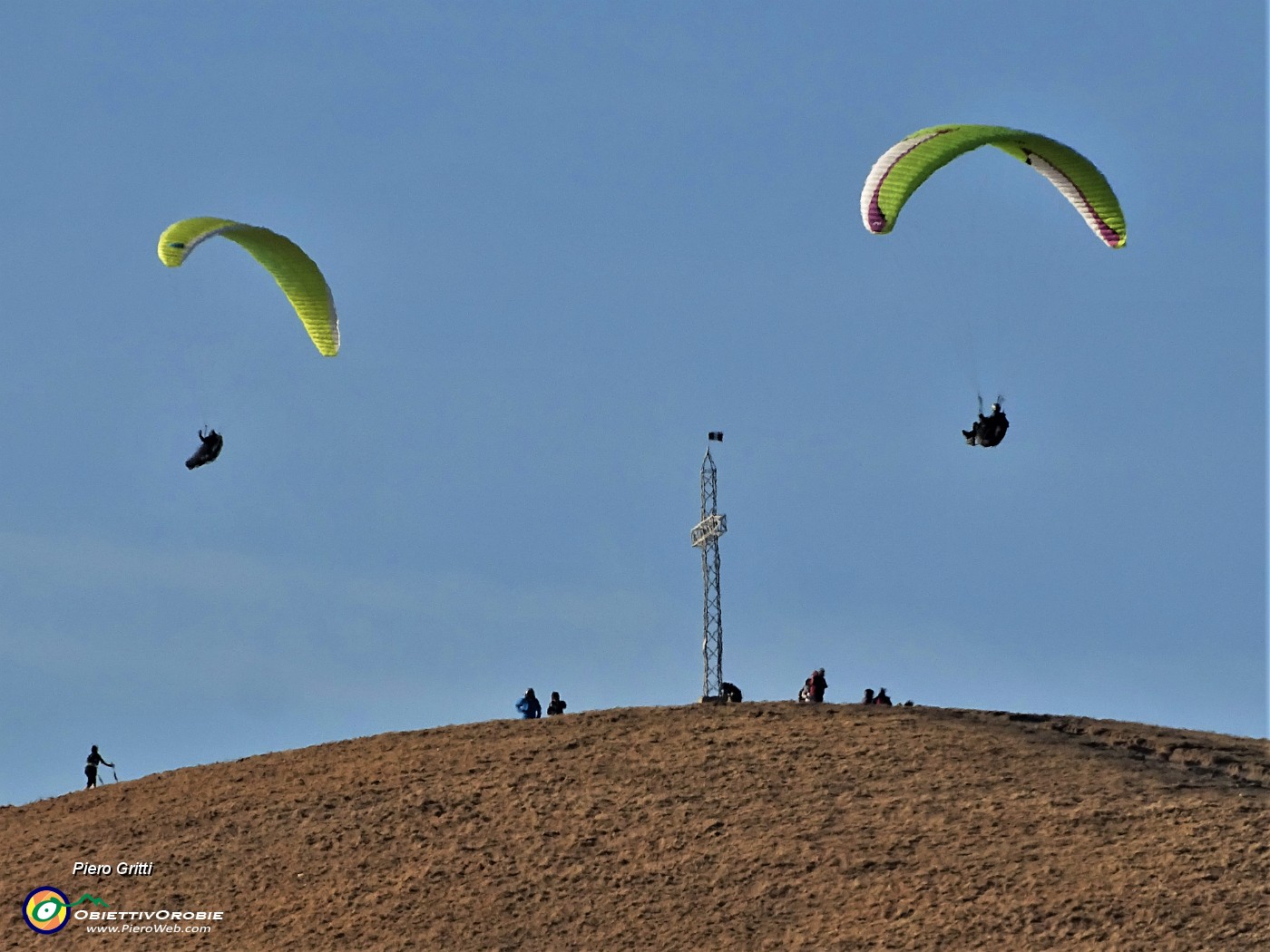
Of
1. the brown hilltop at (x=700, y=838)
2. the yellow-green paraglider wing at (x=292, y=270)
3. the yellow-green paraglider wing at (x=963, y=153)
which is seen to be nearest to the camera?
the brown hilltop at (x=700, y=838)

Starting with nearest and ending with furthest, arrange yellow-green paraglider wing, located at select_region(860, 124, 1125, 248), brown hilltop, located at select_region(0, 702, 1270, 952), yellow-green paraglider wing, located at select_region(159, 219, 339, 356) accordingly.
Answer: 1. brown hilltop, located at select_region(0, 702, 1270, 952)
2. yellow-green paraglider wing, located at select_region(860, 124, 1125, 248)
3. yellow-green paraglider wing, located at select_region(159, 219, 339, 356)

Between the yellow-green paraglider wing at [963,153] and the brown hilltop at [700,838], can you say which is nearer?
the brown hilltop at [700,838]

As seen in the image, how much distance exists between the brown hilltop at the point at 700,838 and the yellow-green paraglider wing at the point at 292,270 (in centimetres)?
857

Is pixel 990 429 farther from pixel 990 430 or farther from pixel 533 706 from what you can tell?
pixel 533 706

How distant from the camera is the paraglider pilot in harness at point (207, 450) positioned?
148 feet

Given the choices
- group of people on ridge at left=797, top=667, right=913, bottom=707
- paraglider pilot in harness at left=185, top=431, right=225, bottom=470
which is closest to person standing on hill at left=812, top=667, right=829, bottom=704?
group of people on ridge at left=797, top=667, right=913, bottom=707

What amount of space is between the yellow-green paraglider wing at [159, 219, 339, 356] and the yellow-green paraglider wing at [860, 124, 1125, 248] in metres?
11.9

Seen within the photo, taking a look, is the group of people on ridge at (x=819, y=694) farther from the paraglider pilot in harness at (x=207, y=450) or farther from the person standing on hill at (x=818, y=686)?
the paraglider pilot in harness at (x=207, y=450)

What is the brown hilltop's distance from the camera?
3597 cm

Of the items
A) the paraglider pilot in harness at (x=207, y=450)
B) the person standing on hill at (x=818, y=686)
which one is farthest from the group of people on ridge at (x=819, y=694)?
the paraglider pilot in harness at (x=207, y=450)

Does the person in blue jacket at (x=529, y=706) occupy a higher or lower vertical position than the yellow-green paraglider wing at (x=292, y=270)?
lower

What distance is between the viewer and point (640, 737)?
147 ft

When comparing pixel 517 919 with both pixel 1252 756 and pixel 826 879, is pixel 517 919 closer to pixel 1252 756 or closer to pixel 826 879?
pixel 826 879

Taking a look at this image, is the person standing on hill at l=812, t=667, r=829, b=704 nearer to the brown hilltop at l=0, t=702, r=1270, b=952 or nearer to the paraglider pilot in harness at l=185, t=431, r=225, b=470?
the brown hilltop at l=0, t=702, r=1270, b=952
